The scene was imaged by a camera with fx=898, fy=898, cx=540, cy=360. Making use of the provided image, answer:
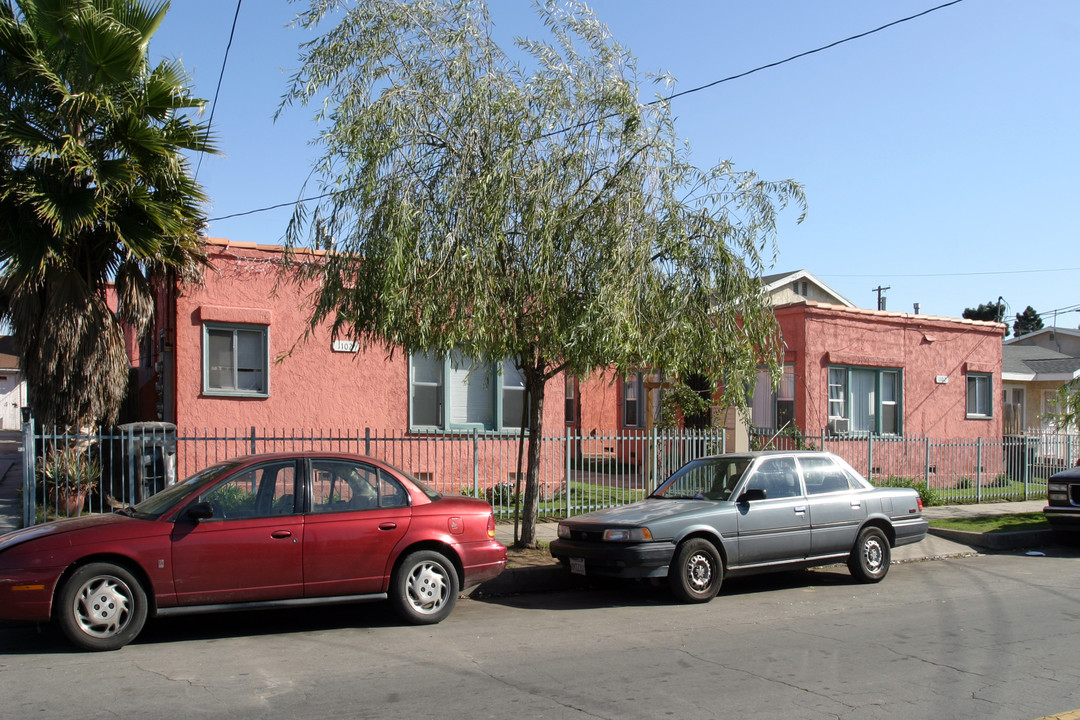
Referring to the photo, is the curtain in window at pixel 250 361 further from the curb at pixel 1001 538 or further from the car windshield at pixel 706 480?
the curb at pixel 1001 538

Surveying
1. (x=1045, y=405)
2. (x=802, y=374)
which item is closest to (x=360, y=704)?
(x=802, y=374)

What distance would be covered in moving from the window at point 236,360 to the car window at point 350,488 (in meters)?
7.70

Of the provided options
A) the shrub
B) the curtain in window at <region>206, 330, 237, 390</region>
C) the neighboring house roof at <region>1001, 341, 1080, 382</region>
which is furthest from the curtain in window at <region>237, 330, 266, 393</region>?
the neighboring house roof at <region>1001, 341, 1080, 382</region>

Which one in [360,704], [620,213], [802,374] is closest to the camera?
[360,704]

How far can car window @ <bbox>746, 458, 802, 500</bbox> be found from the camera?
9.88 metres

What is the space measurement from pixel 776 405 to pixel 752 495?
11.1m

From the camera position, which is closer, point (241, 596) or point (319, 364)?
point (241, 596)

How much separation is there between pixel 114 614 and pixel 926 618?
276 inches

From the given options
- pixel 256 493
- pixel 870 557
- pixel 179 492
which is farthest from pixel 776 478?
pixel 179 492

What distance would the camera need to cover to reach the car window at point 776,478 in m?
9.88

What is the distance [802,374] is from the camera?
19.3 metres

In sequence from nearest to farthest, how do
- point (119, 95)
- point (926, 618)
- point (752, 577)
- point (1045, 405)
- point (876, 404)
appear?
point (926, 618), point (752, 577), point (119, 95), point (876, 404), point (1045, 405)

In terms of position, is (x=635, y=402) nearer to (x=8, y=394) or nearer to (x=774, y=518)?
(x=774, y=518)

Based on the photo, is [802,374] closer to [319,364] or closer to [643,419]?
[643,419]
